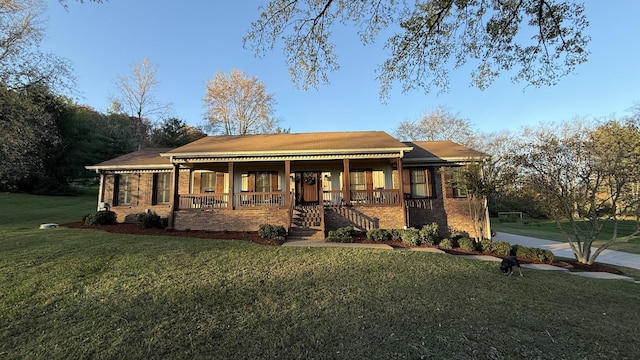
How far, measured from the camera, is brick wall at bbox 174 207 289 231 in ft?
41.5

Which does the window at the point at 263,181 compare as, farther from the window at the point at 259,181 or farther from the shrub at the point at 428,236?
the shrub at the point at 428,236

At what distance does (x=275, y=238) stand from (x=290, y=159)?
4.04 metres

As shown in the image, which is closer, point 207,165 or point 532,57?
point 532,57

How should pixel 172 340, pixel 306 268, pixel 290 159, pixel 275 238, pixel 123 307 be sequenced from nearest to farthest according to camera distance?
pixel 172 340 < pixel 123 307 < pixel 306 268 < pixel 275 238 < pixel 290 159

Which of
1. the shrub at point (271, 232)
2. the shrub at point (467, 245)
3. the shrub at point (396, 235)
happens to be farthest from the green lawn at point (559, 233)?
the shrub at point (271, 232)

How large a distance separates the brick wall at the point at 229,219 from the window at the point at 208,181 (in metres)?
3.03

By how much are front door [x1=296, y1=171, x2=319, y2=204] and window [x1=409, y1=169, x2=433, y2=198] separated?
15.9 ft

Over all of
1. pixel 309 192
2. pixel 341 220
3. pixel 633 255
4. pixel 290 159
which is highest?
pixel 290 159

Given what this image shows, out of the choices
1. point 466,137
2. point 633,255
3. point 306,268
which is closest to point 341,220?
point 306,268

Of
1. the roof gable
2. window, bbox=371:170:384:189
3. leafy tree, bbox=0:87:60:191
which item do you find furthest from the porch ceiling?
leafy tree, bbox=0:87:60:191

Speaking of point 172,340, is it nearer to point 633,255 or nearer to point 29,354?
point 29,354

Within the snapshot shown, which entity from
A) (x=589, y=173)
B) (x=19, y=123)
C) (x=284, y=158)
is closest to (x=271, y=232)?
(x=284, y=158)

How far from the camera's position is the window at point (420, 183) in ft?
47.7

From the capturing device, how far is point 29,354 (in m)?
3.40
